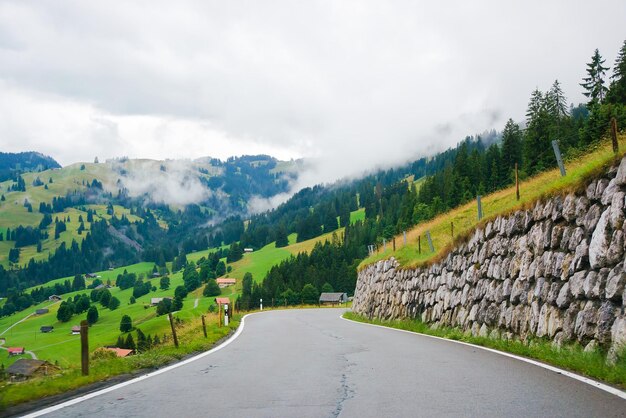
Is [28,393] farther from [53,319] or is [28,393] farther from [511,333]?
[53,319]

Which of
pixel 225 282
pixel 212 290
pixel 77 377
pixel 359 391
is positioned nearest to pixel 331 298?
pixel 212 290

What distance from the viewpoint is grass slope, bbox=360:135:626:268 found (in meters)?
11.3

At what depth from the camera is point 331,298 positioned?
11369 cm

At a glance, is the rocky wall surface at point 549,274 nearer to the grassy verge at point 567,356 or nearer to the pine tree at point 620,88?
the grassy verge at point 567,356

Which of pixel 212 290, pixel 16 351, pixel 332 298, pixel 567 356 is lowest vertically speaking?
pixel 16 351

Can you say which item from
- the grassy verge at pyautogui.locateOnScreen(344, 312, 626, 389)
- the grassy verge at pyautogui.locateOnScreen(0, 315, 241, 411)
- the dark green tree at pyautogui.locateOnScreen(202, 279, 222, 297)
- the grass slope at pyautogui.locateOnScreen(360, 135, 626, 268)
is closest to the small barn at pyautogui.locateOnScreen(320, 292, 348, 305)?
the dark green tree at pyautogui.locateOnScreen(202, 279, 222, 297)

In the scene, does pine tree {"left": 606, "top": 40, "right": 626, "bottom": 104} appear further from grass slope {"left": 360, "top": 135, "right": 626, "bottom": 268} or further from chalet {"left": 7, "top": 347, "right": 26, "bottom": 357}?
chalet {"left": 7, "top": 347, "right": 26, "bottom": 357}

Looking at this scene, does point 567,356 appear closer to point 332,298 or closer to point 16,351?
point 332,298

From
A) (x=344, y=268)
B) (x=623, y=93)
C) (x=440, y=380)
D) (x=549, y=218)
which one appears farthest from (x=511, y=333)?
(x=344, y=268)

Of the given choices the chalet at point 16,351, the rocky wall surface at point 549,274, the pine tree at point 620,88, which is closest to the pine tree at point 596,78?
the pine tree at point 620,88

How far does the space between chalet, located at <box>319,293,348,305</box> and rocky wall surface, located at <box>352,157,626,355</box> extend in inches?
3658

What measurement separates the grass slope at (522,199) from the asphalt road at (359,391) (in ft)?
15.3

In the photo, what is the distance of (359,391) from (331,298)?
108308 millimetres

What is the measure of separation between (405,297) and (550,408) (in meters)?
→ 19.5
